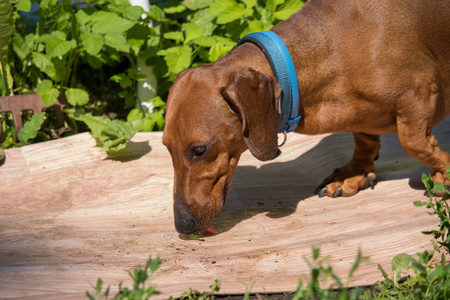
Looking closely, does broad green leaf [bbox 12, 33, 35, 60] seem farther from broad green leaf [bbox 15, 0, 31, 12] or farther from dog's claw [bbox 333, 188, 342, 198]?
dog's claw [bbox 333, 188, 342, 198]

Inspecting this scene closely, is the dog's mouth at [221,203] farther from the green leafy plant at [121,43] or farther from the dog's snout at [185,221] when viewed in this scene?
the green leafy plant at [121,43]

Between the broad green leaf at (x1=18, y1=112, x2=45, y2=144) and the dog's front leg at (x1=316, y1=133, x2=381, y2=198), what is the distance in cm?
201

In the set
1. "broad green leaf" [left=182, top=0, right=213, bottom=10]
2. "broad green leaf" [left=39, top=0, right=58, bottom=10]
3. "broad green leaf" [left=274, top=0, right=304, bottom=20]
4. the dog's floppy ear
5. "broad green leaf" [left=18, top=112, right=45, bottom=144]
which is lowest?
"broad green leaf" [left=18, top=112, right=45, bottom=144]

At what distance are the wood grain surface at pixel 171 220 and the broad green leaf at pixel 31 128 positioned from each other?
135mm

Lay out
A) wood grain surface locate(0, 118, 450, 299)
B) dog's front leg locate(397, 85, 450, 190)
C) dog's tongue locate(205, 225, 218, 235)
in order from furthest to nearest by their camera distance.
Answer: dog's front leg locate(397, 85, 450, 190) < dog's tongue locate(205, 225, 218, 235) < wood grain surface locate(0, 118, 450, 299)

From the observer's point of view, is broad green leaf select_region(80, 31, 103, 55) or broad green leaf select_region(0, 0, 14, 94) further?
broad green leaf select_region(80, 31, 103, 55)

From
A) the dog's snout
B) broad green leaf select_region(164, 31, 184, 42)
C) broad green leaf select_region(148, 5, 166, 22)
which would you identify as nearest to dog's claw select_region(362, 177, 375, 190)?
the dog's snout

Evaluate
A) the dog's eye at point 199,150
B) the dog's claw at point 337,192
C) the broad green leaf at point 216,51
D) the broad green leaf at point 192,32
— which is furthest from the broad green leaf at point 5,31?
the dog's claw at point 337,192

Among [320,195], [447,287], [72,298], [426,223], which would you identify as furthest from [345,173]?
[72,298]

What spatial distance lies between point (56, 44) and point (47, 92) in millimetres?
354

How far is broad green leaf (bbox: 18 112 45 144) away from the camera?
13.3 ft

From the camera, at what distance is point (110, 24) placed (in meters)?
4.17

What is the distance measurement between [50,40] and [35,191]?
1.20 meters

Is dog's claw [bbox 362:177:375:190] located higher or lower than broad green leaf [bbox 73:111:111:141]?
lower
